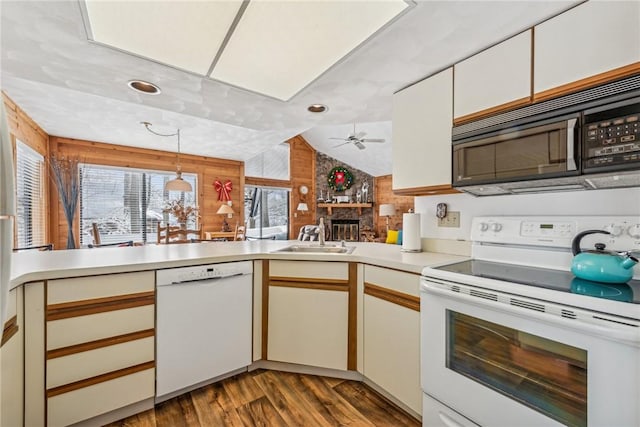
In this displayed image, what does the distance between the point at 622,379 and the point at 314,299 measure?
1.41m

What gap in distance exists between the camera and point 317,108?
7.78 feet

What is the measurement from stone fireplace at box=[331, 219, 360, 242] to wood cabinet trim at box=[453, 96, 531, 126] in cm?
742

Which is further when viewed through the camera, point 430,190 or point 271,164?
point 271,164

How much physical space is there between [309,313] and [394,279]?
66cm

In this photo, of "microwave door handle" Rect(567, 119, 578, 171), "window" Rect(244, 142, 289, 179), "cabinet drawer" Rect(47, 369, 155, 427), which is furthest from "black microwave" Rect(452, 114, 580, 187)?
"window" Rect(244, 142, 289, 179)

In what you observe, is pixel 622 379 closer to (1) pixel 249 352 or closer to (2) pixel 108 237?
(1) pixel 249 352

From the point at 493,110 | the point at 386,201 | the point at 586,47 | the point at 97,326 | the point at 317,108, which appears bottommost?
the point at 97,326

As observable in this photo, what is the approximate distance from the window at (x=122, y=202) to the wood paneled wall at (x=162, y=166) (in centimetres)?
16

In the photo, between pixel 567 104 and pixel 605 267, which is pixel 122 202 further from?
pixel 605 267

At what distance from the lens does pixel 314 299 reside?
1.87 m

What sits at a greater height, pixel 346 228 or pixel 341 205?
pixel 341 205

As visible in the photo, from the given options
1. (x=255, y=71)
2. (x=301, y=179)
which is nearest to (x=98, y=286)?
(x=255, y=71)

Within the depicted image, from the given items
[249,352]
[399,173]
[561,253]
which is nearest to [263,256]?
[249,352]

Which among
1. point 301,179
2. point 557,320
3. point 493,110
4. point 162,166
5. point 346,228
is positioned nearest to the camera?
point 557,320
